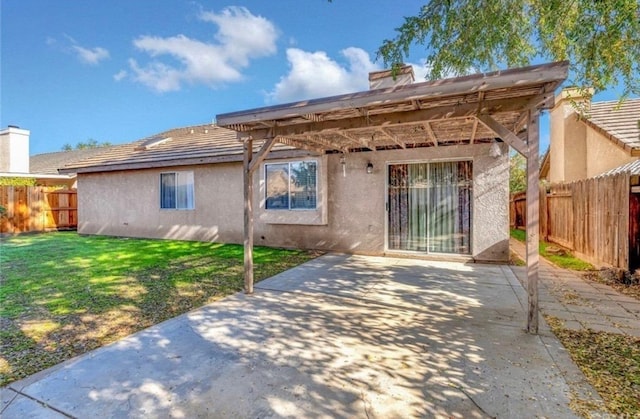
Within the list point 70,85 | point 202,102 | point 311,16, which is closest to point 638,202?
point 311,16

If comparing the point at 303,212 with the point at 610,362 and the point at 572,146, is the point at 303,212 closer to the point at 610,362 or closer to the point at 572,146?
the point at 610,362

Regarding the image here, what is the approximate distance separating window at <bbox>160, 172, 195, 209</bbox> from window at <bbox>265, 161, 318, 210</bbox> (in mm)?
3503

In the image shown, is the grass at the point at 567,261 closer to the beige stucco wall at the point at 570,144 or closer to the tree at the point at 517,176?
the beige stucco wall at the point at 570,144

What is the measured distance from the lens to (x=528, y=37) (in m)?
6.18

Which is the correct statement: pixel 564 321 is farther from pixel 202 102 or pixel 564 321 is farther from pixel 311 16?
pixel 202 102

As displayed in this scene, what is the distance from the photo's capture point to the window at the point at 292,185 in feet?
29.7

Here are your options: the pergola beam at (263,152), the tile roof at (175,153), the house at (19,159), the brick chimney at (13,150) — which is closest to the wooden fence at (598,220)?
the pergola beam at (263,152)

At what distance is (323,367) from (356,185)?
6384 mm

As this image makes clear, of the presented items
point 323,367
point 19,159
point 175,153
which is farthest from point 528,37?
point 19,159

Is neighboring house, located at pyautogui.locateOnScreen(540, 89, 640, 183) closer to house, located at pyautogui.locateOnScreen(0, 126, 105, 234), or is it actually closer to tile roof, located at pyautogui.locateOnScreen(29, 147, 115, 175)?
house, located at pyautogui.locateOnScreen(0, 126, 105, 234)

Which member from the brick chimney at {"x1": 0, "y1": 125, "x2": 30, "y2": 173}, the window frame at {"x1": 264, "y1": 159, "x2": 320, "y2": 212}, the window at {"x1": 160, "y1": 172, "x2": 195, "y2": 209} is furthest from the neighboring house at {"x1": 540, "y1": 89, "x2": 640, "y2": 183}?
the brick chimney at {"x1": 0, "y1": 125, "x2": 30, "y2": 173}

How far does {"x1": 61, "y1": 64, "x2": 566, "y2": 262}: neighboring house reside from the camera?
538 cm

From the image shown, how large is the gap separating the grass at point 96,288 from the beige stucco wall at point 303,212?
32.8 inches

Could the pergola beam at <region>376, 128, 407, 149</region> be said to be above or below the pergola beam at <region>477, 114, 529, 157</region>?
above
